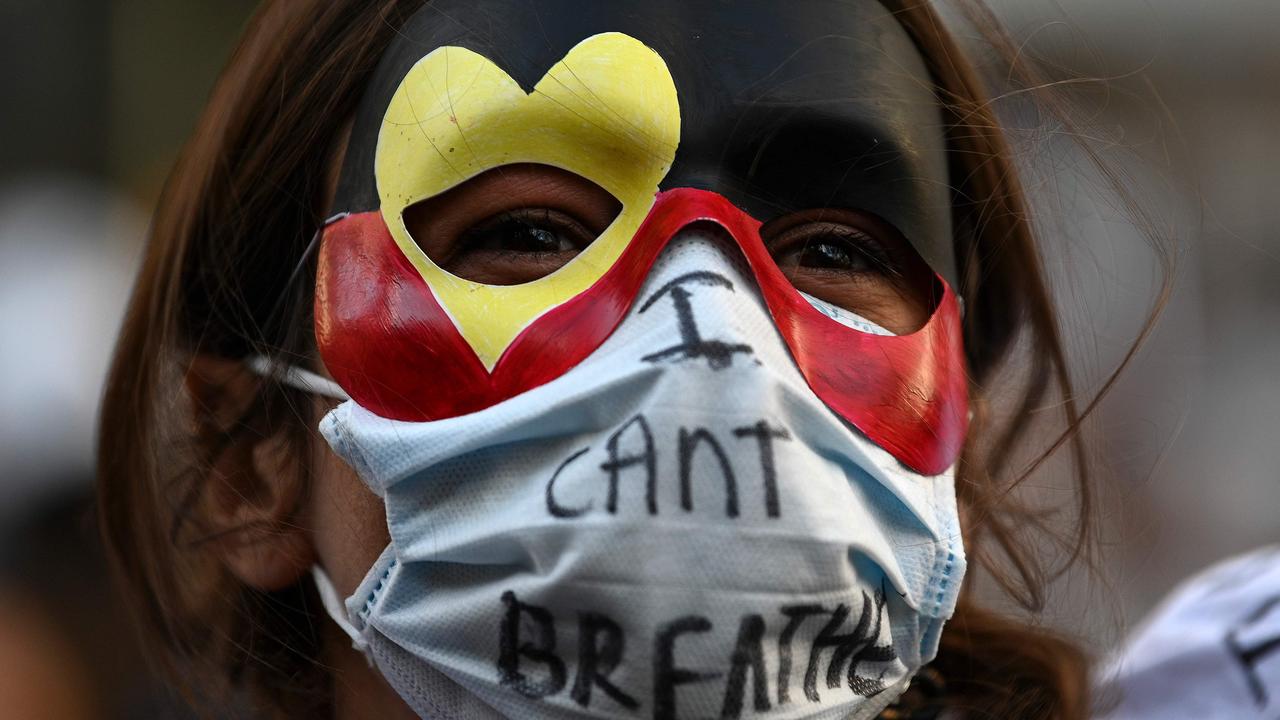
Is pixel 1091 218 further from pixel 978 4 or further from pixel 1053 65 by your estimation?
pixel 978 4

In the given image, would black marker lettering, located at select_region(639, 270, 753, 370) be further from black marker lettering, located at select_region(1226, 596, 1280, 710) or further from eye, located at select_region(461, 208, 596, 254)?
black marker lettering, located at select_region(1226, 596, 1280, 710)

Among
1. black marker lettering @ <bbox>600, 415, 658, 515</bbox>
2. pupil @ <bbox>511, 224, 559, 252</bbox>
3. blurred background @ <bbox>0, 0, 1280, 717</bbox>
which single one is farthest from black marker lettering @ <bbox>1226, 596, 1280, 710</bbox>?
pupil @ <bbox>511, 224, 559, 252</bbox>

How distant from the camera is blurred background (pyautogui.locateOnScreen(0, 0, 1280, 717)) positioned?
6.48 ft

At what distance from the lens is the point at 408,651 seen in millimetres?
1499

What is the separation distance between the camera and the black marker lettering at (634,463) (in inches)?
51.5

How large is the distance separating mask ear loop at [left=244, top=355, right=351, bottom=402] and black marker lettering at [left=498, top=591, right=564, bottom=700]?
0.40m

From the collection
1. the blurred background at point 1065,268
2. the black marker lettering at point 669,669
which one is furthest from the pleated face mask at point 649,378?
the blurred background at point 1065,268

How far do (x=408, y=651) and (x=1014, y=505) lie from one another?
1105 mm

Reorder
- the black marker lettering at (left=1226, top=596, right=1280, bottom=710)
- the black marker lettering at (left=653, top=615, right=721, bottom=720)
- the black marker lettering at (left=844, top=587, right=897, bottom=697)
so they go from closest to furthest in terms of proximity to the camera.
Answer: the black marker lettering at (left=653, top=615, right=721, bottom=720)
the black marker lettering at (left=844, top=587, right=897, bottom=697)
the black marker lettering at (left=1226, top=596, right=1280, bottom=710)

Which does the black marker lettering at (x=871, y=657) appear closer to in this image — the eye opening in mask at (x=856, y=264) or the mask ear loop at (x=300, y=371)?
the eye opening in mask at (x=856, y=264)

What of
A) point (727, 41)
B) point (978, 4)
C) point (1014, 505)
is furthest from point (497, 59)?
point (1014, 505)

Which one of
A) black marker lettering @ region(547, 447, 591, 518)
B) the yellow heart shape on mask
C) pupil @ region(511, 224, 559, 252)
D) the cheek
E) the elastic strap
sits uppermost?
the yellow heart shape on mask

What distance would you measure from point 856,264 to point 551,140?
482 mm

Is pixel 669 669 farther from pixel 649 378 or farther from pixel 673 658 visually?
pixel 649 378
